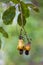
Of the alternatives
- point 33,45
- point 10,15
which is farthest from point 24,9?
point 33,45

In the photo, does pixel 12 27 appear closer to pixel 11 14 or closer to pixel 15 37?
pixel 15 37

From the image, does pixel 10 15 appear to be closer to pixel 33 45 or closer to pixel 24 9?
pixel 24 9

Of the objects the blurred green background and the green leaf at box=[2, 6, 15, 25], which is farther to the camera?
the blurred green background

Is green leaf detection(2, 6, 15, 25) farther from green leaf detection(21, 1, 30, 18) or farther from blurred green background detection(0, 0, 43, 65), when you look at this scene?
blurred green background detection(0, 0, 43, 65)

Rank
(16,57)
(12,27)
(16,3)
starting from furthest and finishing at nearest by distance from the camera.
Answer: (16,57) → (12,27) → (16,3)

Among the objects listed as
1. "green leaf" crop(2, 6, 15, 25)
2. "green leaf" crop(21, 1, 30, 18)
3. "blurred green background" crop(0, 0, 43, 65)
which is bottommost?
"green leaf" crop(2, 6, 15, 25)

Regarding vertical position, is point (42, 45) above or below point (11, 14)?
above

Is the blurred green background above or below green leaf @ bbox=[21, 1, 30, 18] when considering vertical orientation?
above

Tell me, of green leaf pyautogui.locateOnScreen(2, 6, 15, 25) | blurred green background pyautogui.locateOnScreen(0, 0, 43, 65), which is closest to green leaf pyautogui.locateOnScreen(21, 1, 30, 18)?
green leaf pyautogui.locateOnScreen(2, 6, 15, 25)

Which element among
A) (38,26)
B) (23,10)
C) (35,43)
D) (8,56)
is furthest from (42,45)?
(23,10)
